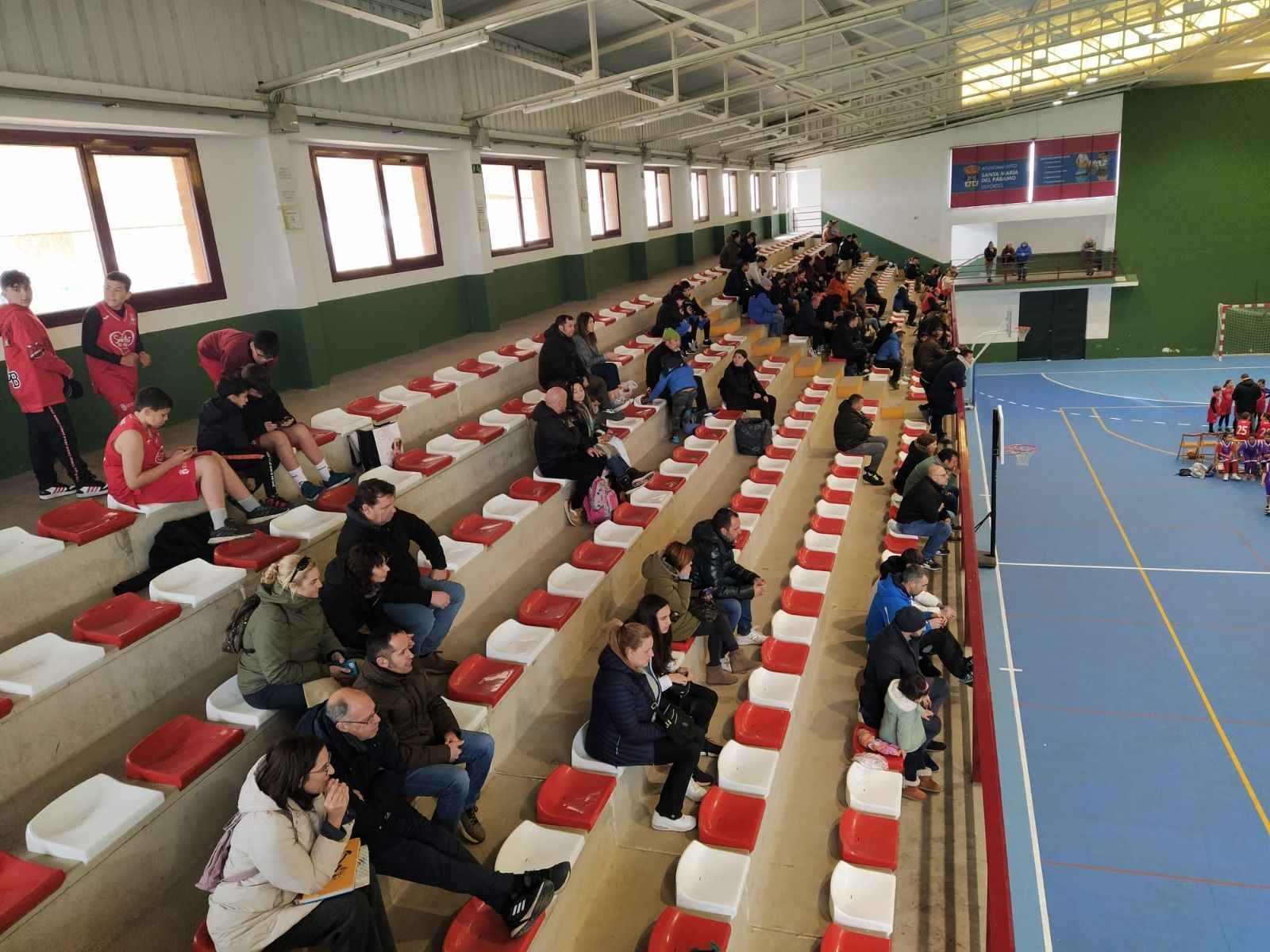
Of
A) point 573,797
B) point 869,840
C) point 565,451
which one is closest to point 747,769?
point 869,840

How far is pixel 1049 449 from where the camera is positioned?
1770 centimetres

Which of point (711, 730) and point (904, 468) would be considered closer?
point (711, 730)

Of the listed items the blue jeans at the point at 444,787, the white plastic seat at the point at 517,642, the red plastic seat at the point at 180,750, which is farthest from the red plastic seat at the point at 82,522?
the blue jeans at the point at 444,787

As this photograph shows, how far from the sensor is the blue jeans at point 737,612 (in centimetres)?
543

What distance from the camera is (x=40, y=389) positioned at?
15.6 feet

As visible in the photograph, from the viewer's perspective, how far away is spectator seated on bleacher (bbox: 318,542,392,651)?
3785mm

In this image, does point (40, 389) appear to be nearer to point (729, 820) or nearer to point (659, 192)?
point (729, 820)

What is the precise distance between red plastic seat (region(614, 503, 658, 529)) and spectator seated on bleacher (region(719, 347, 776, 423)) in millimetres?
3189

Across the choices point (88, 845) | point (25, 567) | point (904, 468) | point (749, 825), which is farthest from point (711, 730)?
point (904, 468)

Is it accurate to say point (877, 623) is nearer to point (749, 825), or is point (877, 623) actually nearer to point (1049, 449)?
point (749, 825)

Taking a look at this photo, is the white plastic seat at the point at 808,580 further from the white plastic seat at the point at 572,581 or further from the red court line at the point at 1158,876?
the red court line at the point at 1158,876

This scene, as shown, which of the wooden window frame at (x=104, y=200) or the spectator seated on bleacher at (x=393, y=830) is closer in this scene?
the spectator seated on bleacher at (x=393, y=830)

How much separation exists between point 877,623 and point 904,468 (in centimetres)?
331

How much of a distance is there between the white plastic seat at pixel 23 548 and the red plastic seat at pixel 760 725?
11.7 ft
